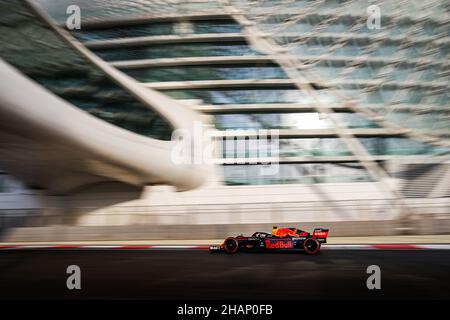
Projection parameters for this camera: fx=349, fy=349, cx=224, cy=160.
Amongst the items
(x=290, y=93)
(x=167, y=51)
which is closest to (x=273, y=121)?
(x=290, y=93)

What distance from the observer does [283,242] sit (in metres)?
8.29

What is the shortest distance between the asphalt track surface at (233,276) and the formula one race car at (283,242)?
0.19 meters

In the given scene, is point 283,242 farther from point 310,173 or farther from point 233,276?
point 310,173

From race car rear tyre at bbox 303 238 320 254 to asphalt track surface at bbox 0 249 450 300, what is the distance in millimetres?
164

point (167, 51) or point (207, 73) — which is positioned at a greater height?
point (167, 51)

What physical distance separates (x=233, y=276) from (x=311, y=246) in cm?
312

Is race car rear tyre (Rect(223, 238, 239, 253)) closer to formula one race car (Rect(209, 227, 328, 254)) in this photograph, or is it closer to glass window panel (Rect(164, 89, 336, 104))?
formula one race car (Rect(209, 227, 328, 254))

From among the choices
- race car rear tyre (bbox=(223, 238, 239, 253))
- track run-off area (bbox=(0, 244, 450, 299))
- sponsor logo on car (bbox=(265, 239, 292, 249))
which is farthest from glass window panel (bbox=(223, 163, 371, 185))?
sponsor logo on car (bbox=(265, 239, 292, 249))

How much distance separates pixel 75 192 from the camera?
888 inches

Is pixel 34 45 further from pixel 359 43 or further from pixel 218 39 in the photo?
pixel 359 43

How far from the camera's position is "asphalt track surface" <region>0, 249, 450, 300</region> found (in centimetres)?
489
